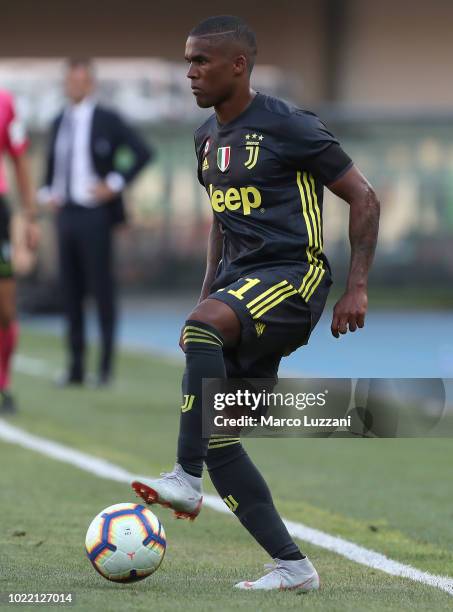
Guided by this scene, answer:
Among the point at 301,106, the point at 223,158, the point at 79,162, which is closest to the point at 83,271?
the point at 79,162

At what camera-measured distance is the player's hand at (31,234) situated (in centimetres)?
1097

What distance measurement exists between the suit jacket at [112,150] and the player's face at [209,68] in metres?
7.97

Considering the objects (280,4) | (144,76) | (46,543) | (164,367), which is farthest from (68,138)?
(280,4)

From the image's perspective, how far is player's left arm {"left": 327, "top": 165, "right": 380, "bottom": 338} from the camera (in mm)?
5016

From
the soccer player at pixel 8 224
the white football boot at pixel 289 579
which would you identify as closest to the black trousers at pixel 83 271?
the soccer player at pixel 8 224

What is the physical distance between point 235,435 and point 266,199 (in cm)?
78

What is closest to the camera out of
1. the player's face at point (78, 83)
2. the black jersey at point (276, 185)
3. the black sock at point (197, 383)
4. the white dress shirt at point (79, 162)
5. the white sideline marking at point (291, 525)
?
the black sock at point (197, 383)

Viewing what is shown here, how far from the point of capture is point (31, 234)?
1097 cm

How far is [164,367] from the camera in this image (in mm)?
16016

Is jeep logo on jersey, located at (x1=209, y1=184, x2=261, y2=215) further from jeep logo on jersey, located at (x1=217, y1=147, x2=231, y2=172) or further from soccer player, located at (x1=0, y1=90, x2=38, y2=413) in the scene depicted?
soccer player, located at (x1=0, y1=90, x2=38, y2=413)

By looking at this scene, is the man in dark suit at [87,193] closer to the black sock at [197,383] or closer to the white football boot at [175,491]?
the black sock at [197,383]

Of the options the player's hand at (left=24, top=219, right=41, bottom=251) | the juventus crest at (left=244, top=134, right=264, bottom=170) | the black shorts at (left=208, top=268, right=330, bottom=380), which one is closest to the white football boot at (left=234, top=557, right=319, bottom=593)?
the black shorts at (left=208, top=268, right=330, bottom=380)

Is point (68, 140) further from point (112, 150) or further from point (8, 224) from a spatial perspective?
point (8, 224)

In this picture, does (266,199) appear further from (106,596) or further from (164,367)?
(164,367)
